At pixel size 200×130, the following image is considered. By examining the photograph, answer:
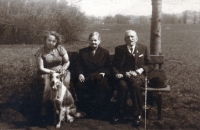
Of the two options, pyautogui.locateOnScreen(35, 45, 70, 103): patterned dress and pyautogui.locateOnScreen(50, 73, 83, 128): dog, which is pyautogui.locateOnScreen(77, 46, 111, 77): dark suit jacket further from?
pyautogui.locateOnScreen(50, 73, 83, 128): dog

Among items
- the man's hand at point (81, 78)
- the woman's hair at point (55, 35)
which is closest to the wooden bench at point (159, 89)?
the man's hand at point (81, 78)

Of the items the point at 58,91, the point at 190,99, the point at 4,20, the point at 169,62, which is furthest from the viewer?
the point at 4,20

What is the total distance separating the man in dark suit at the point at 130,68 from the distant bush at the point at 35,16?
29.3ft

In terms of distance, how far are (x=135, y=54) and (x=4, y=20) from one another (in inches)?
454

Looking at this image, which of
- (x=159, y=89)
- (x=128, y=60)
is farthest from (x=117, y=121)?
(x=128, y=60)

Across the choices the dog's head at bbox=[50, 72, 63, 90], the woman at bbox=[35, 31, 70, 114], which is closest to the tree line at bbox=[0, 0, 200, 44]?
the woman at bbox=[35, 31, 70, 114]

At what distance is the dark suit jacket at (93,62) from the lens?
16.4ft

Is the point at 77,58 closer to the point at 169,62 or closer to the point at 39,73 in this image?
the point at 39,73

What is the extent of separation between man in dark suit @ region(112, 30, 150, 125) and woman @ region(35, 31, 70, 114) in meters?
0.89

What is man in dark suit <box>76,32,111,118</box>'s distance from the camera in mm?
4843

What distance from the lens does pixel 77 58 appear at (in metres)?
5.12

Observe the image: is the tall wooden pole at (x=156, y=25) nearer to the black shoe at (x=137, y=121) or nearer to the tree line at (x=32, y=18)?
the black shoe at (x=137, y=121)

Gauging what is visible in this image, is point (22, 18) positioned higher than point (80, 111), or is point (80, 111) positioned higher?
point (22, 18)

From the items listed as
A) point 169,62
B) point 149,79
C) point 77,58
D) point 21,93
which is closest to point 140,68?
point 149,79
